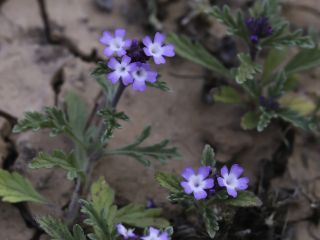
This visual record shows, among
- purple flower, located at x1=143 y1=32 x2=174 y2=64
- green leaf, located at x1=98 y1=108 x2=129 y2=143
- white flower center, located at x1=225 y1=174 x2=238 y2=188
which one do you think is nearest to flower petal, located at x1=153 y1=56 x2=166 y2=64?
purple flower, located at x1=143 y1=32 x2=174 y2=64

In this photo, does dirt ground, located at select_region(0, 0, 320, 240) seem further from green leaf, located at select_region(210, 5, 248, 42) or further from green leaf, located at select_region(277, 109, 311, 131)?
green leaf, located at select_region(210, 5, 248, 42)

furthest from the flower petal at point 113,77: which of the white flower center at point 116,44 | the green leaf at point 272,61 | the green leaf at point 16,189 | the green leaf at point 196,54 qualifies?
the green leaf at point 272,61

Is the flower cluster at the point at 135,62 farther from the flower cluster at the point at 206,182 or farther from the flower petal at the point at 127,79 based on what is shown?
the flower cluster at the point at 206,182

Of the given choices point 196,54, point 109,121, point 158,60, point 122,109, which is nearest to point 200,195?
point 109,121

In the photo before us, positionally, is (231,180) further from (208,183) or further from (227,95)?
(227,95)

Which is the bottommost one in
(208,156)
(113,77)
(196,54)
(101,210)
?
(101,210)

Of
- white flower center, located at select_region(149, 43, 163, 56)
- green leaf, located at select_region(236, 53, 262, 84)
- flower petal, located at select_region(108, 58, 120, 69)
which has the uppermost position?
green leaf, located at select_region(236, 53, 262, 84)
